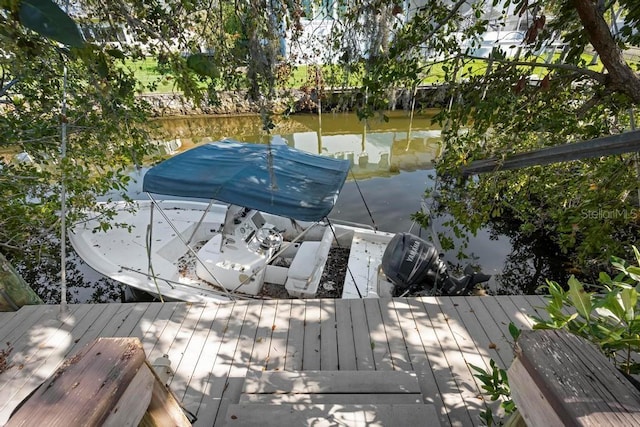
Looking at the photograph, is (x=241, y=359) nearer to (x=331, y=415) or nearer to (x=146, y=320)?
(x=331, y=415)

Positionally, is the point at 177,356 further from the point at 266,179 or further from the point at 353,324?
the point at 266,179

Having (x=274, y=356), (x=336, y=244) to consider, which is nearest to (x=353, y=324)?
(x=274, y=356)

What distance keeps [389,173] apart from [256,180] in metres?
6.67

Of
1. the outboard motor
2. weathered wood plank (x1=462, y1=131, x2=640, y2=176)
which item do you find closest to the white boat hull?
the outboard motor

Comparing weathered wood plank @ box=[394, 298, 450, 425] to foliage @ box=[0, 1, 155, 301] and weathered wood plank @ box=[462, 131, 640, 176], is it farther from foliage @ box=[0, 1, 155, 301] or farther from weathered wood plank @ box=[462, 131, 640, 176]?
foliage @ box=[0, 1, 155, 301]

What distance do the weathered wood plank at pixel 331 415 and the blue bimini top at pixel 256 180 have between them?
1.94 m

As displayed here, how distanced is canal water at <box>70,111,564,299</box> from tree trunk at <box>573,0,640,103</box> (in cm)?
106

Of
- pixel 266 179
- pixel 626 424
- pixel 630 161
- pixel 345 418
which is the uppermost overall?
pixel 626 424

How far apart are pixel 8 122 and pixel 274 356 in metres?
3.57

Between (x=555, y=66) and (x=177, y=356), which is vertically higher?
(x=555, y=66)

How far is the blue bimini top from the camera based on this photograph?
141 inches

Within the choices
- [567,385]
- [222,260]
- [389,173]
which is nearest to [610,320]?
[567,385]

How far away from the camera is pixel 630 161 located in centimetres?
236

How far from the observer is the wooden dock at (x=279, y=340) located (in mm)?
2148
